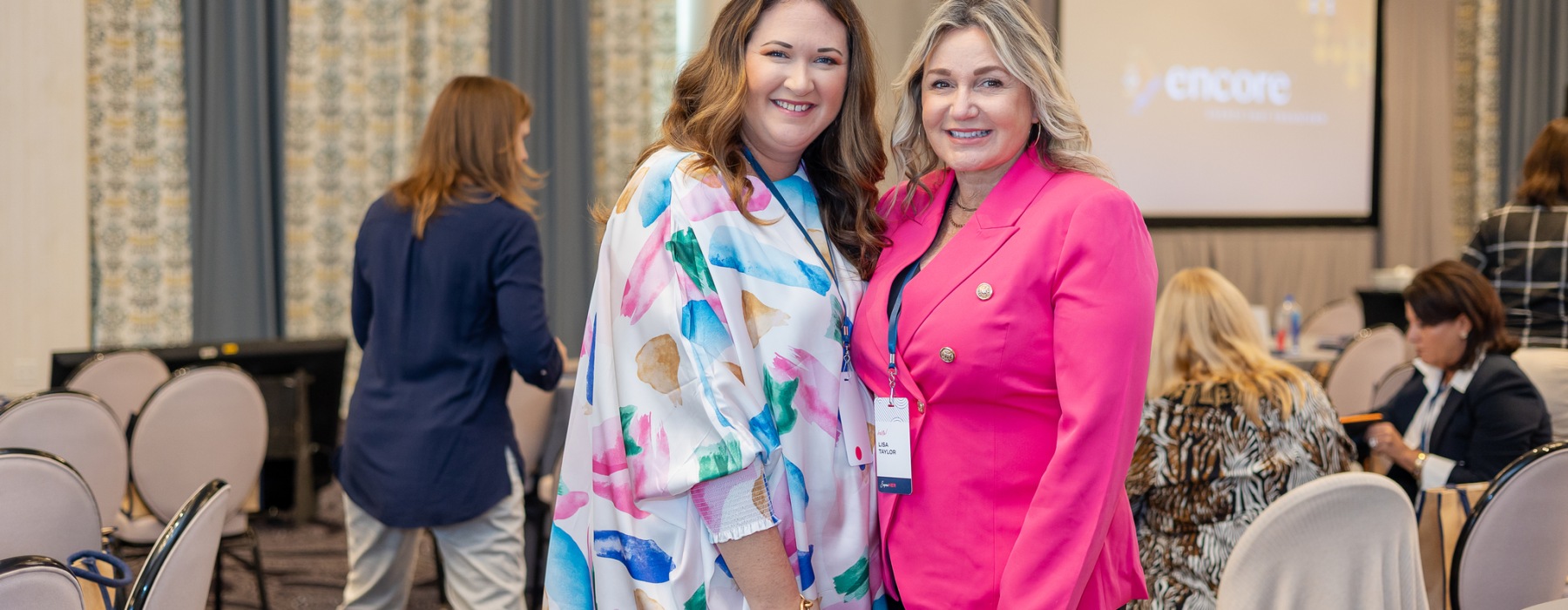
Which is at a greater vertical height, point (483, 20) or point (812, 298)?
point (483, 20)

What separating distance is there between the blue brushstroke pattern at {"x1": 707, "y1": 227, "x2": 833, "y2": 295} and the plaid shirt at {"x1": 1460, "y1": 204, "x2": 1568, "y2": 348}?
3.79 metres

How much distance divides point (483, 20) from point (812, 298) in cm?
526

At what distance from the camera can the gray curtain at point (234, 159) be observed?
5.74 meters

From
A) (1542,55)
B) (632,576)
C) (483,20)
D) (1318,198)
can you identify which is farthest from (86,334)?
(1542,55)

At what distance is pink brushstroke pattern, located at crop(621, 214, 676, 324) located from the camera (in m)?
1.54

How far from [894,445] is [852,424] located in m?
0.07

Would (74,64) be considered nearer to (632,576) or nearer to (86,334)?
(86,334)

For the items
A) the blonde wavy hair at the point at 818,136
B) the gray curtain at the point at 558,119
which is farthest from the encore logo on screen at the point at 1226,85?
the blonde wavy hair at the point at 818,136

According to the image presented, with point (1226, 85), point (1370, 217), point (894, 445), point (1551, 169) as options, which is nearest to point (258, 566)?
point (894, 445)

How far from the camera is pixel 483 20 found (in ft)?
20.7

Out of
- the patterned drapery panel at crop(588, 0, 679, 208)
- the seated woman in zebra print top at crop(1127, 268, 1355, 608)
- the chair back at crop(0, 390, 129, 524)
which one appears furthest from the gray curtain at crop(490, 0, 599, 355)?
the seated woman in zebra print top at crop(1127, 268, 1355, 608)

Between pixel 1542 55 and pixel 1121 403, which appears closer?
pixel 1121 403

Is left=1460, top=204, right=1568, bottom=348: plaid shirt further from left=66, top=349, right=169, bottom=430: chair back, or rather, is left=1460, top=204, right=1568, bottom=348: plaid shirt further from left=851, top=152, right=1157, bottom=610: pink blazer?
left=66, top=349, right=169, bottom=430: chair back

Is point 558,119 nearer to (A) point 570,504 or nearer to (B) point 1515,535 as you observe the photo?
(A) point 570,504
